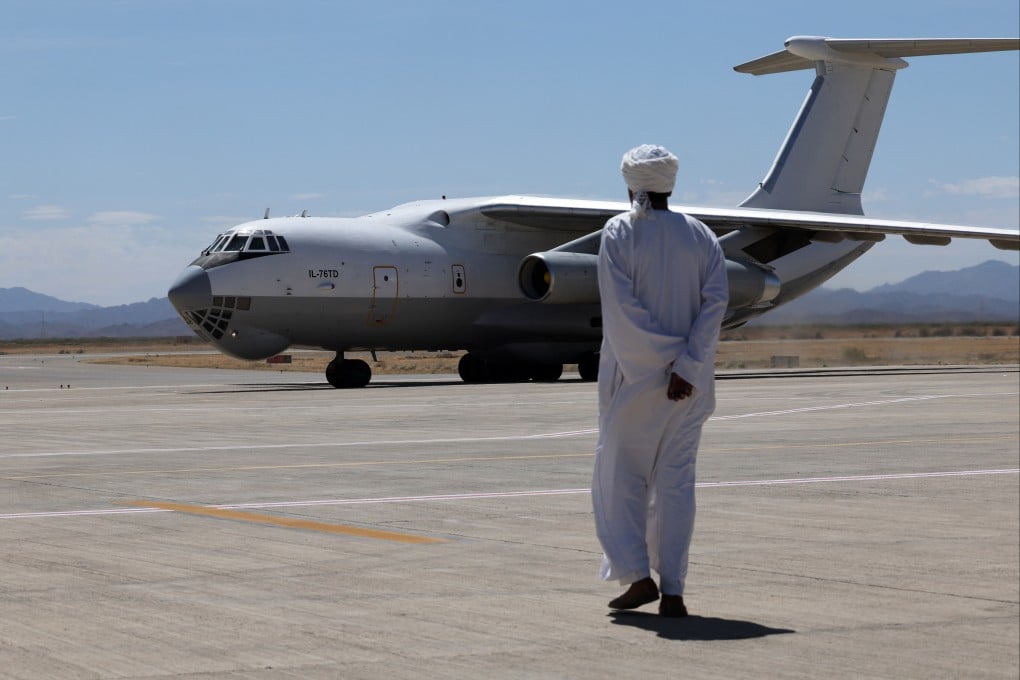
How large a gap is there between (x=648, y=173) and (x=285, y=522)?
12.6 feet

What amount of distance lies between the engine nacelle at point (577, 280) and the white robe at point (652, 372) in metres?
24.4

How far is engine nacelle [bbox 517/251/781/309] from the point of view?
3148 centimetres

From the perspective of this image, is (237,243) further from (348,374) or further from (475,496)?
(475,496)

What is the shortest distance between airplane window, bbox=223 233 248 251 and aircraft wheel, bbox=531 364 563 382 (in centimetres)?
778

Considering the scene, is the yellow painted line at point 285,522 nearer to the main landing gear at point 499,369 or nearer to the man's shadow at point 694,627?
the man's shadow at point 694,627

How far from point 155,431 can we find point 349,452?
4.41 m

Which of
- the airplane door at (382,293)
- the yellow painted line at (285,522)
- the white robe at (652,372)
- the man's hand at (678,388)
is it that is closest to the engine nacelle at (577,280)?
the airplane door at (382,293)

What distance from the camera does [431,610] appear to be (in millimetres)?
Answer: 6574

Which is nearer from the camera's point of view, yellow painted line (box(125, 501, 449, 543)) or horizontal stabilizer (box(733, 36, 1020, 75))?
yellow painted line (box(125, 501, 449, 543))

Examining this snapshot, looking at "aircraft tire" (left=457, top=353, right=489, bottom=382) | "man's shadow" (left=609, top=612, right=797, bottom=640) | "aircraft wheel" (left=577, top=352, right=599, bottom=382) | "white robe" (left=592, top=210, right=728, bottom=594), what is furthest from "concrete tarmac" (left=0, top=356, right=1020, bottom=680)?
"aircraft tire" (left=457, top=353, right=489, bottom=382)

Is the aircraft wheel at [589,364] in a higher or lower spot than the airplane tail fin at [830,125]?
lower

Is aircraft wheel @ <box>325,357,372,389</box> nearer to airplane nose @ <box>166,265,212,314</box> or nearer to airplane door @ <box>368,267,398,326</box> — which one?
airplane door @ <box>368,267,398,326</box>

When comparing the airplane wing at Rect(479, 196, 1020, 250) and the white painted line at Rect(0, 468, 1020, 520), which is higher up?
the airplane wing at Rect(479, 196, 1020, 250)

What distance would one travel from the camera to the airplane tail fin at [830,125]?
1508 inches
